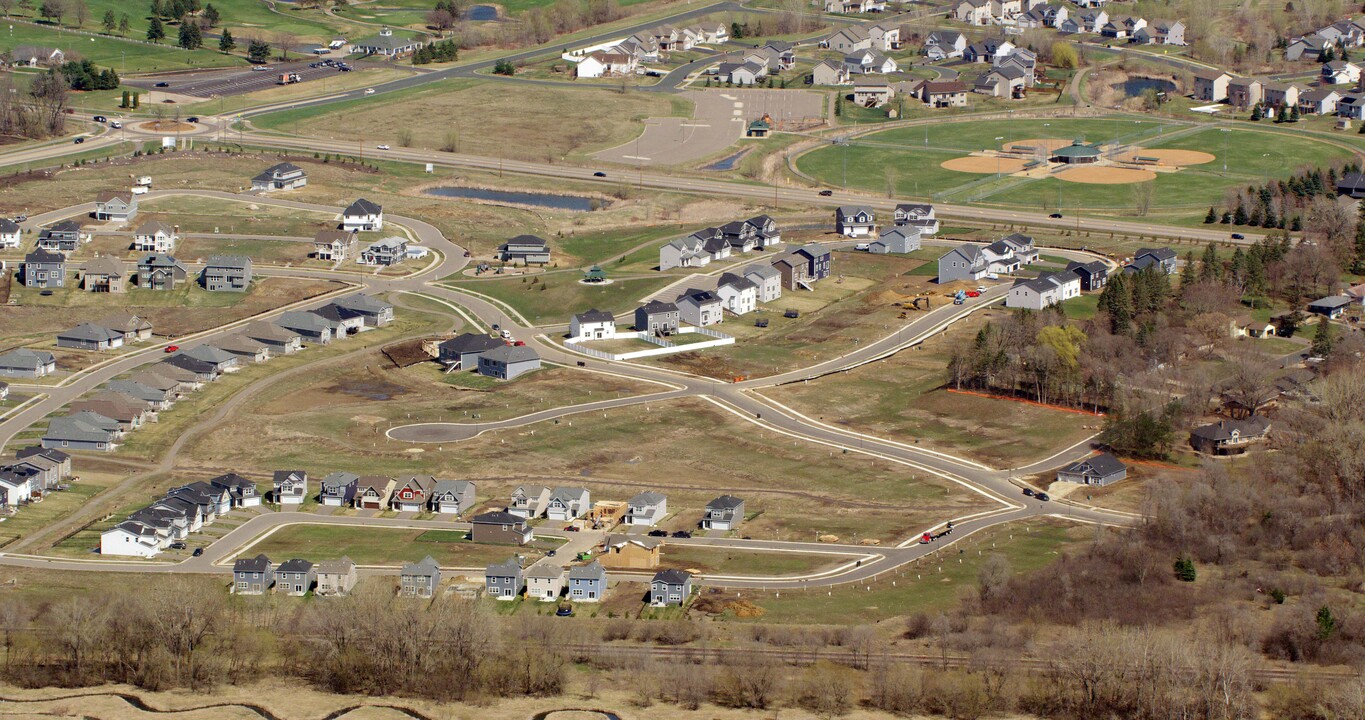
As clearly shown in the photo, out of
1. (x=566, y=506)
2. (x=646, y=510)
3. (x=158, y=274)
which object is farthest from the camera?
(x=158, y=274)

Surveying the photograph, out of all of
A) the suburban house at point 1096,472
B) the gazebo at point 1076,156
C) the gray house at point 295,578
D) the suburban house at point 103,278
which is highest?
the gazebo at point 1076,156

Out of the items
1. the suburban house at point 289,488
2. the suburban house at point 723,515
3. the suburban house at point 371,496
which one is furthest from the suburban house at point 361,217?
the suburban house at point 723,515

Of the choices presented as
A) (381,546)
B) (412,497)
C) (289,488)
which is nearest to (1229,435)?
(412,497)

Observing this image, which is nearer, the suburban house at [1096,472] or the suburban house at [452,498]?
the suburban house at [452,498]

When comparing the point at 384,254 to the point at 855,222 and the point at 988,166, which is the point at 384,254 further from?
the point at 988,166

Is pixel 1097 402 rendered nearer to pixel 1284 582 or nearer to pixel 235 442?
pixel 1284 582

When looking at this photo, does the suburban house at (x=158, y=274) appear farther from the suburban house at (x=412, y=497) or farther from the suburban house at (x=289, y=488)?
the suburban house at (x=412, y=497)

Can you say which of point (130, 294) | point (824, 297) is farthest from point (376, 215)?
point (824, 297)
